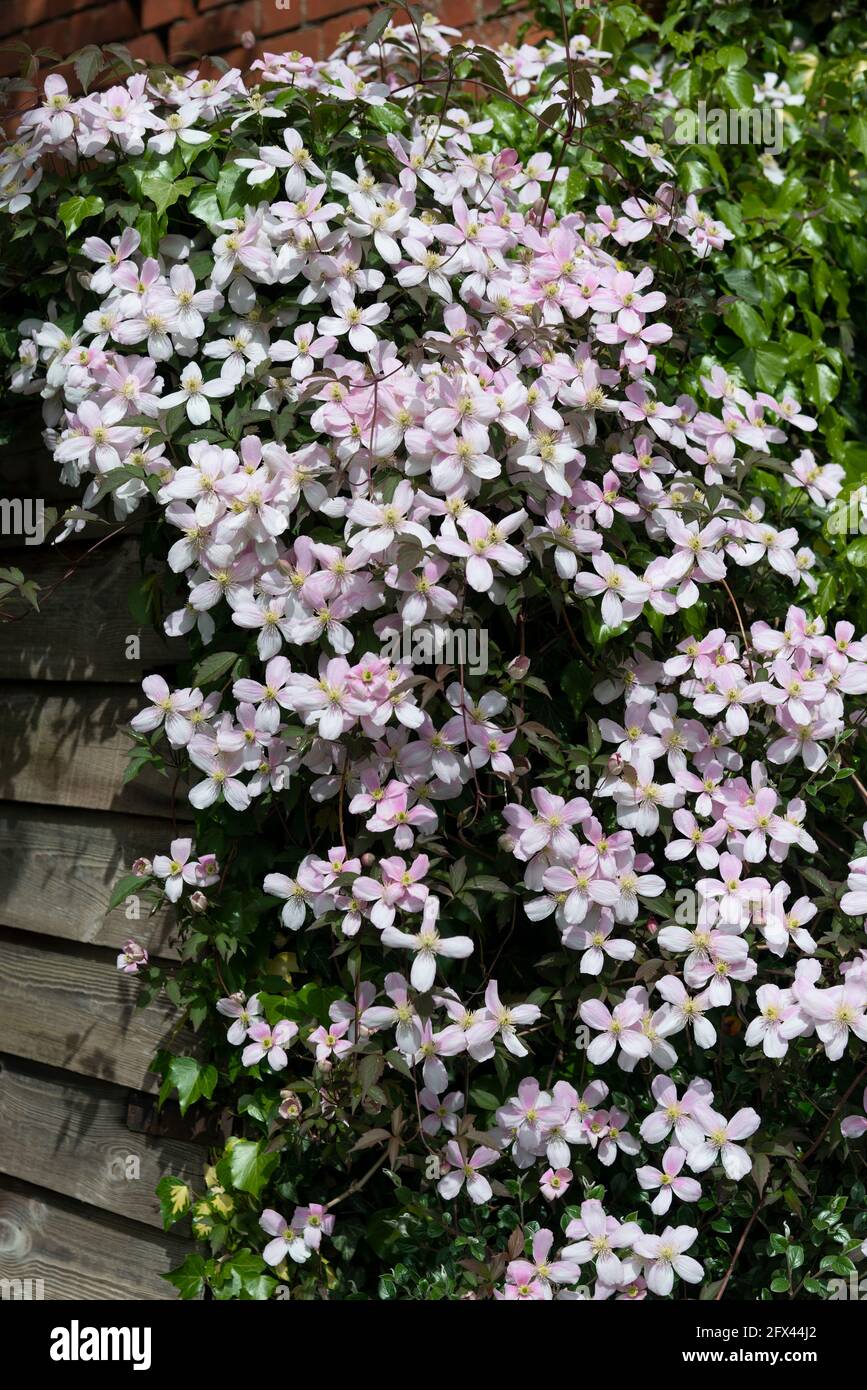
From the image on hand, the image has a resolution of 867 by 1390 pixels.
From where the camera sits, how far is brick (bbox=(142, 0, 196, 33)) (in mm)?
3133

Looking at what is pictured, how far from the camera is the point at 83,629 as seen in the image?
1.97 m

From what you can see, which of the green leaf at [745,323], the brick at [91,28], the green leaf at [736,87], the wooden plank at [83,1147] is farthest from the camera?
the brick at [91,28]

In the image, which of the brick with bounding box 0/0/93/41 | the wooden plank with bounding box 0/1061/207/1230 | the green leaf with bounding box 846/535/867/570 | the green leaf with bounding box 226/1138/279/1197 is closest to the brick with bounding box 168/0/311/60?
the brick with bounding box 0/0/93/41

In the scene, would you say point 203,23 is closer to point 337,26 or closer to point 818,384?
point 337,26

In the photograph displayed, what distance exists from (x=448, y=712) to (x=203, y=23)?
7.80 ft

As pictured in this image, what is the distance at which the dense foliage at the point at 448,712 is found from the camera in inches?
61.7

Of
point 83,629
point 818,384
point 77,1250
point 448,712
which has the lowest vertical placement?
point 77,1250

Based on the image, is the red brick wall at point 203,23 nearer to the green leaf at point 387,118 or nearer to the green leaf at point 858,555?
the green leaf at point 387,118

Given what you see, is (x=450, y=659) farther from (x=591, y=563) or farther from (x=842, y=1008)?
(x=842, y=1008)

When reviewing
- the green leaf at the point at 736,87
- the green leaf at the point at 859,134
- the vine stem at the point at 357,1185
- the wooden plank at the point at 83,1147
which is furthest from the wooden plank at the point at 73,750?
the green leaf at the point at 859,134

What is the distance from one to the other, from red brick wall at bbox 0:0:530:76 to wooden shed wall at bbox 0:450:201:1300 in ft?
4.99

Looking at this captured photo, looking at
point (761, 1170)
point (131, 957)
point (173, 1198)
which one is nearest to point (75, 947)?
point (131, 957)

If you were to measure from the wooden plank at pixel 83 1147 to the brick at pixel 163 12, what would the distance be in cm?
262

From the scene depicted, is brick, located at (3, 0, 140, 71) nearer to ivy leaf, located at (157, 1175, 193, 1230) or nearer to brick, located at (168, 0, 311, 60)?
brick, located at (168, 0, 311, 60)
